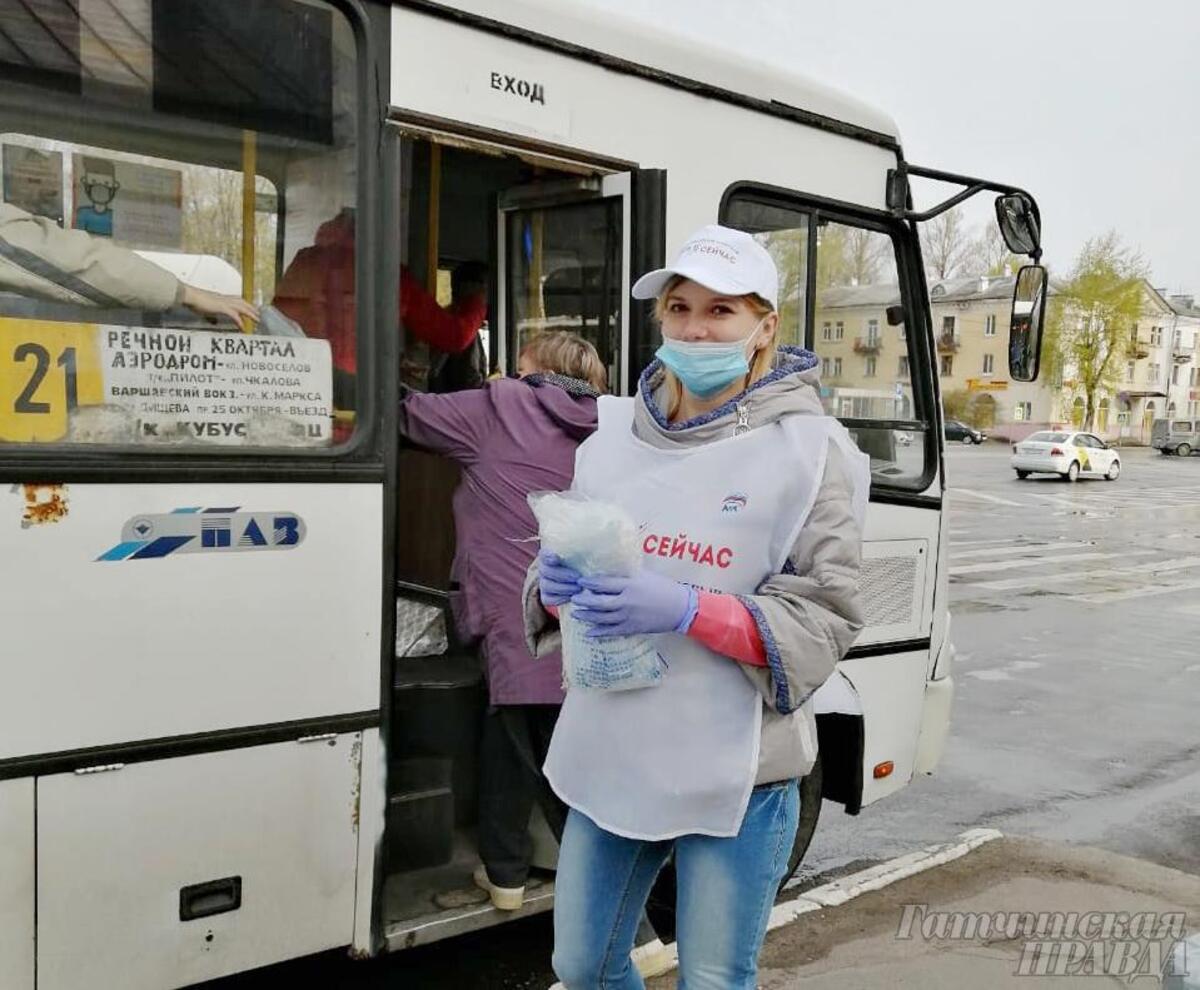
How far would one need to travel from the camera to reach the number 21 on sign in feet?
8.55

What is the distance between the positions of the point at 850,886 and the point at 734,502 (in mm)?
2857

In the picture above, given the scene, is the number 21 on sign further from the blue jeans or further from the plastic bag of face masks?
the blue jeans

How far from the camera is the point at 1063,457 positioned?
36.2 metres

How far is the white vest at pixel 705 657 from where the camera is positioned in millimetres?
2262

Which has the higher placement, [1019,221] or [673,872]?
[1019,221]

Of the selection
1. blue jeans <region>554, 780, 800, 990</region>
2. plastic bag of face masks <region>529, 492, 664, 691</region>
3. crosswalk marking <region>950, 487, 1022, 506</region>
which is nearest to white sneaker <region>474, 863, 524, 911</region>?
blue jeans <region>554, 780, 800, 990</region>

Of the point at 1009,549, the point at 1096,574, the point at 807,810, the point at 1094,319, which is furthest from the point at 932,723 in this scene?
the point at 1094,319

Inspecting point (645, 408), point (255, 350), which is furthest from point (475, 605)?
point (645, 408)

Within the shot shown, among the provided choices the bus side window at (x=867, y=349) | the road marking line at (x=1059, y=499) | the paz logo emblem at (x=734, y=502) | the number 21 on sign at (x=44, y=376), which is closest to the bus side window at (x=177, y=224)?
the number 21 on sign at (x=44, y=376)

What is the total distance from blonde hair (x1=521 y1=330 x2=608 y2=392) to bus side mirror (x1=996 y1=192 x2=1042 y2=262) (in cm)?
187

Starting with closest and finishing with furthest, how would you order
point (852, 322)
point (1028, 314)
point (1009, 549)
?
point (852, 322) < point (1028, 314) < point (1009, 549)

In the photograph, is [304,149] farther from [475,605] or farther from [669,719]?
[669,719]

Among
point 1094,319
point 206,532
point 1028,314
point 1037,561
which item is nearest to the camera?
point 206,532

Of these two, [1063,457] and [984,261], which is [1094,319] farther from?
[1063,457]
